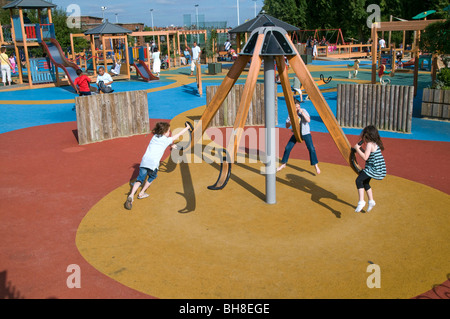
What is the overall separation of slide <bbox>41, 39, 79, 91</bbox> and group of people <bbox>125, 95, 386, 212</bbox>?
18.2 m

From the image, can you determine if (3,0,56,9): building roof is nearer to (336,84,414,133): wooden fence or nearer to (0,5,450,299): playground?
(0,5,450,299): playground

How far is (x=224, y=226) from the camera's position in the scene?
782cm

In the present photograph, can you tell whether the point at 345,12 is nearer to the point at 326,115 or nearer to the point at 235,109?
the point at 235,109

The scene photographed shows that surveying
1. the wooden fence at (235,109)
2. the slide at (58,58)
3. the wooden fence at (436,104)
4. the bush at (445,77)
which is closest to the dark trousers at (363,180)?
the wooden fence at (235,109)

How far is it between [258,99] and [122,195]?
7908 millimetres

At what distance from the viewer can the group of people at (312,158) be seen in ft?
A: 25.7

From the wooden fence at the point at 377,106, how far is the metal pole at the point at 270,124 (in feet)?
23.8

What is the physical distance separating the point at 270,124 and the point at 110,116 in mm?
7511

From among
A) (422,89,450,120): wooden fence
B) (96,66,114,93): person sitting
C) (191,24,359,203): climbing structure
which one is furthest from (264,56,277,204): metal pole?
(96,66,114,93): person sitting

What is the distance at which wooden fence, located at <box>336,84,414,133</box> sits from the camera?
46.2 ft

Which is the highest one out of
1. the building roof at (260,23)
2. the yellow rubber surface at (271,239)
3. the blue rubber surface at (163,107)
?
the building roof at (260,23)

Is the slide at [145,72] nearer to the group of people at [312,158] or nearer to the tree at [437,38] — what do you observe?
the tree at [437,38]

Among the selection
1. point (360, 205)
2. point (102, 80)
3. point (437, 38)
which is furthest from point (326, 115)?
point (102, 80)
